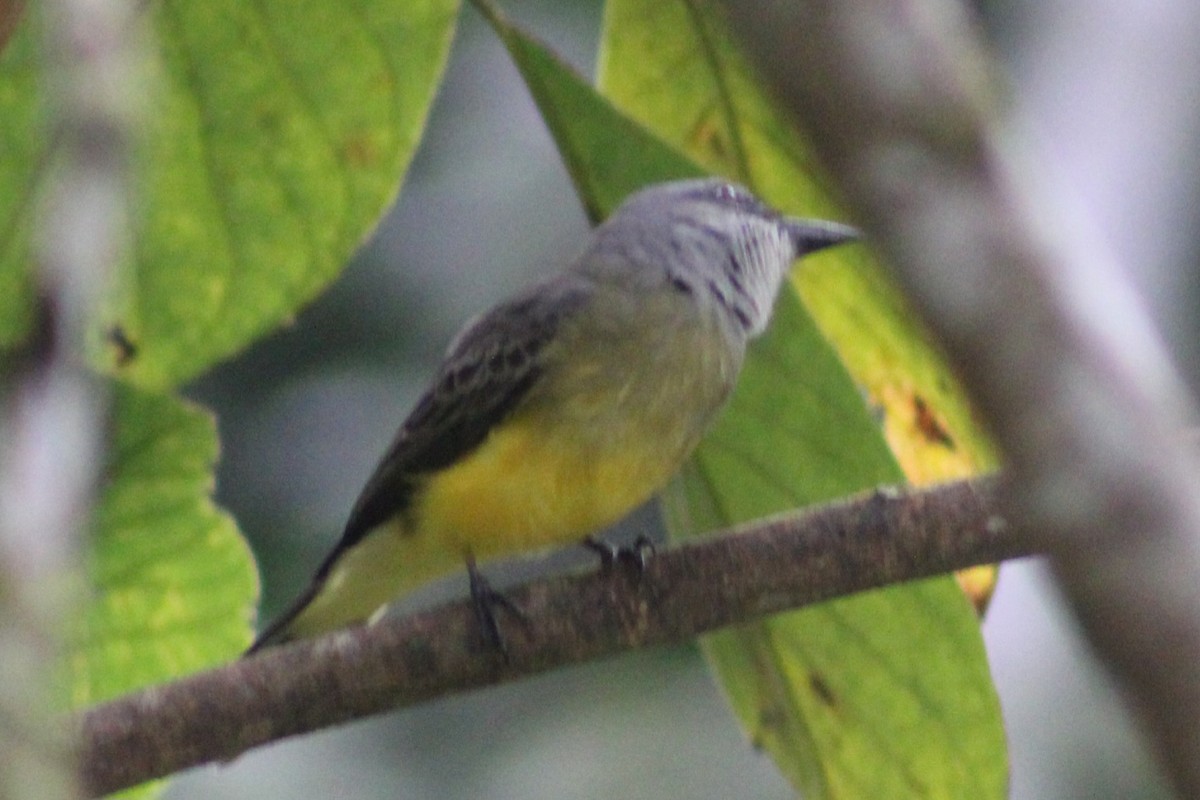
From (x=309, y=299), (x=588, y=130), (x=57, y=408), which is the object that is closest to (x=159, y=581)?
(x=309, y=299)

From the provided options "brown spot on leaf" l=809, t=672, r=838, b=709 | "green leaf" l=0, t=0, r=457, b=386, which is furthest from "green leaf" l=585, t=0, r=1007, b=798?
"green leaf" l=0, t=0, r=457, b=386

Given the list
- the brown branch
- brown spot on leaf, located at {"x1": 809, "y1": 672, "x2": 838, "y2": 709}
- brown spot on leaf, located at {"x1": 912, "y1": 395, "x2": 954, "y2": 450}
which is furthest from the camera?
brown spot on leaf, located at {"x1": 912, "y1": 395, "x2": 954, "y2": 450}

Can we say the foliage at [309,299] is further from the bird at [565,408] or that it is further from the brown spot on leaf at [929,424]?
the bird at [565,408]

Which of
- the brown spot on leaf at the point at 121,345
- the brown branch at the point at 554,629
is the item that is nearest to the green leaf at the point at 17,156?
the brown spot on leaf at the point at 121,345

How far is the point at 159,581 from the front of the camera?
291cm

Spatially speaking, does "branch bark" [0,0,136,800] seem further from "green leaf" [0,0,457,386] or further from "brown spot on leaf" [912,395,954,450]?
"brown spot on leaf" [912,395,954,450]

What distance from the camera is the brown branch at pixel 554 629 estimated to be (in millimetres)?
2236

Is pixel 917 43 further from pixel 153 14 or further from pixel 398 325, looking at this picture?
pixel 398 325

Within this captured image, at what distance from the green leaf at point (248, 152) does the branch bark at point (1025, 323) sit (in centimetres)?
228

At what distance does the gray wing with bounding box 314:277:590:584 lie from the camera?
339 cm

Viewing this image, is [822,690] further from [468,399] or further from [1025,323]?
[1025,323]

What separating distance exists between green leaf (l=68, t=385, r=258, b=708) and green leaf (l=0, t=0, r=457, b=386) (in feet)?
0.81

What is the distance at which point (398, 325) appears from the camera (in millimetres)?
6922

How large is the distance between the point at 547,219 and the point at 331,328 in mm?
996
